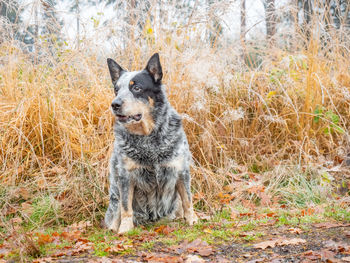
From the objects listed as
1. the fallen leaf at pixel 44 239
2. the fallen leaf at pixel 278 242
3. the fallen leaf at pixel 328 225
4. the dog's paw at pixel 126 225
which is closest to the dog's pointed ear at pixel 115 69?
the dog's paw at pixel 126 225

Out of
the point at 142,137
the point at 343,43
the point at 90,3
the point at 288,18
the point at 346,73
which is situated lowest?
the point at 142,137

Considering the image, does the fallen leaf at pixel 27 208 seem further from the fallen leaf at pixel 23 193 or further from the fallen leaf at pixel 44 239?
the fallen leaf at pixel 44 239

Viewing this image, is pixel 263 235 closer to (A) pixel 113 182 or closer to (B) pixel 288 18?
(A) pixel 113 182

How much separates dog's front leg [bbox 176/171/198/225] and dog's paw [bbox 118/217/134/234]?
0.51 metres

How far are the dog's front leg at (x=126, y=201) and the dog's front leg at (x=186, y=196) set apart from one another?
0.45 m

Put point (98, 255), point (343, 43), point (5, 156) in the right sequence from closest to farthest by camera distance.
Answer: point (98, 255)
point (5, 156)
point (343, 43)

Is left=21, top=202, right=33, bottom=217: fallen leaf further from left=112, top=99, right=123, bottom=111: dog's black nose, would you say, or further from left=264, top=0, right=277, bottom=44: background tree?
left=264, top=0, right=277, bottom=44: background tree

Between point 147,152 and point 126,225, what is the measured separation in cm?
66

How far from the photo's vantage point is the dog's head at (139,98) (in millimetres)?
3090

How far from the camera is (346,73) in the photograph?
204 inches

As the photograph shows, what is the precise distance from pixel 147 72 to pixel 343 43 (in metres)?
3.24

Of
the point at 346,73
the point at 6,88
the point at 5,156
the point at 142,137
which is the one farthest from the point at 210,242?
the point at 346,73

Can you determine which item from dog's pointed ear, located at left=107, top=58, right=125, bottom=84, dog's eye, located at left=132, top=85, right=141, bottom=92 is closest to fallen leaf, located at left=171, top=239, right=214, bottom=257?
dog's eye, located at left=132, top=85, right=141, bottom=92

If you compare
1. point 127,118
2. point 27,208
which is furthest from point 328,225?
point 27,208
